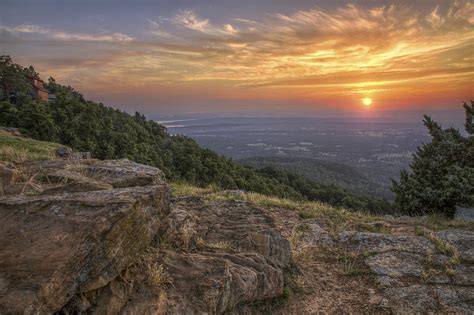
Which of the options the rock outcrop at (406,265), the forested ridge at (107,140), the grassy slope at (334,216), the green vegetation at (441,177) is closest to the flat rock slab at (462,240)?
the rock outcrop at (406,265)

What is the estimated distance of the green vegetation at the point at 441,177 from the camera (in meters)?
16.7

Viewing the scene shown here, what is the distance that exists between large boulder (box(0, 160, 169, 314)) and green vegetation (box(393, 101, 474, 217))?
54.0 feet

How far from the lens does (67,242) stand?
4.68 metres

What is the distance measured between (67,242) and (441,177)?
19891 millimetres

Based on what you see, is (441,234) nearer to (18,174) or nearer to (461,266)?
(461,266)

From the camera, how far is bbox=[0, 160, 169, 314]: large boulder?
4.26 metres

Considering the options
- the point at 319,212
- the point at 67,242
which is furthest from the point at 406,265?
the point at 67,242

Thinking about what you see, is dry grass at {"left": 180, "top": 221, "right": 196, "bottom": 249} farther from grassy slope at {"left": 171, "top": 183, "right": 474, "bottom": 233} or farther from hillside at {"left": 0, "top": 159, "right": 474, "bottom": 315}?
grassy slope at {"left": 171, "top": 183, "right": 474, "bottom": 233}

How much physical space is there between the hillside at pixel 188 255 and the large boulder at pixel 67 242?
16 mm

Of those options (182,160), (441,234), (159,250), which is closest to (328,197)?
(182,160)

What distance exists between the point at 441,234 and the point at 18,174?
12.4m

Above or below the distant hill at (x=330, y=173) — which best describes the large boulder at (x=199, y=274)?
above

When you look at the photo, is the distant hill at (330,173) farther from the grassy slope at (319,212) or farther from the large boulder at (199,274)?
the large boulder at (199,274)

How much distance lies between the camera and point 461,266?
8578 millimetres
